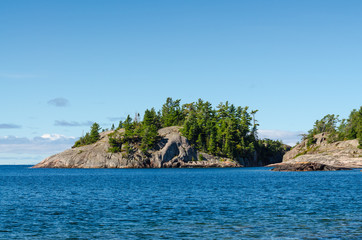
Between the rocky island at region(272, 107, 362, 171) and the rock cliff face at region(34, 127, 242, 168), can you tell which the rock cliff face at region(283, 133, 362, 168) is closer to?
the rocky island at region(272, 107, 362, 171)

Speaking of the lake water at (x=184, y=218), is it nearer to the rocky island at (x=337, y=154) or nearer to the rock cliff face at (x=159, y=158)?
the rocky island at (x=337, y=154)

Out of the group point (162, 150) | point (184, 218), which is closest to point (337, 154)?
point (162, 150)

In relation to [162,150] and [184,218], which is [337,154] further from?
[184,218]

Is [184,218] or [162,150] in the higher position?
[162,150]

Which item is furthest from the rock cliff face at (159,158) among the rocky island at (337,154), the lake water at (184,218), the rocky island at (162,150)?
the lake water at (184,218)

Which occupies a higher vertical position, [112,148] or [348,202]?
[112,148]

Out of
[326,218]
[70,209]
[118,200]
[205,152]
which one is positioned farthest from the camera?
[205,152]

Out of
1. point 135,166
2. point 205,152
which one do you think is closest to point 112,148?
point 135,166

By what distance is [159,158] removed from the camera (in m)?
185

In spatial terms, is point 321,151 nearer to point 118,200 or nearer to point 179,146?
point 179,146

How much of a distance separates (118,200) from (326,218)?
27.2 metres

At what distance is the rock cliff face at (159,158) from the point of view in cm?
18550

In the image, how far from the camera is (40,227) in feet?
106

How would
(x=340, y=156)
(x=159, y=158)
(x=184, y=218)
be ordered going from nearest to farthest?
(x=184, y=218) → (x=340, y=156) → (x=159, y=158)
